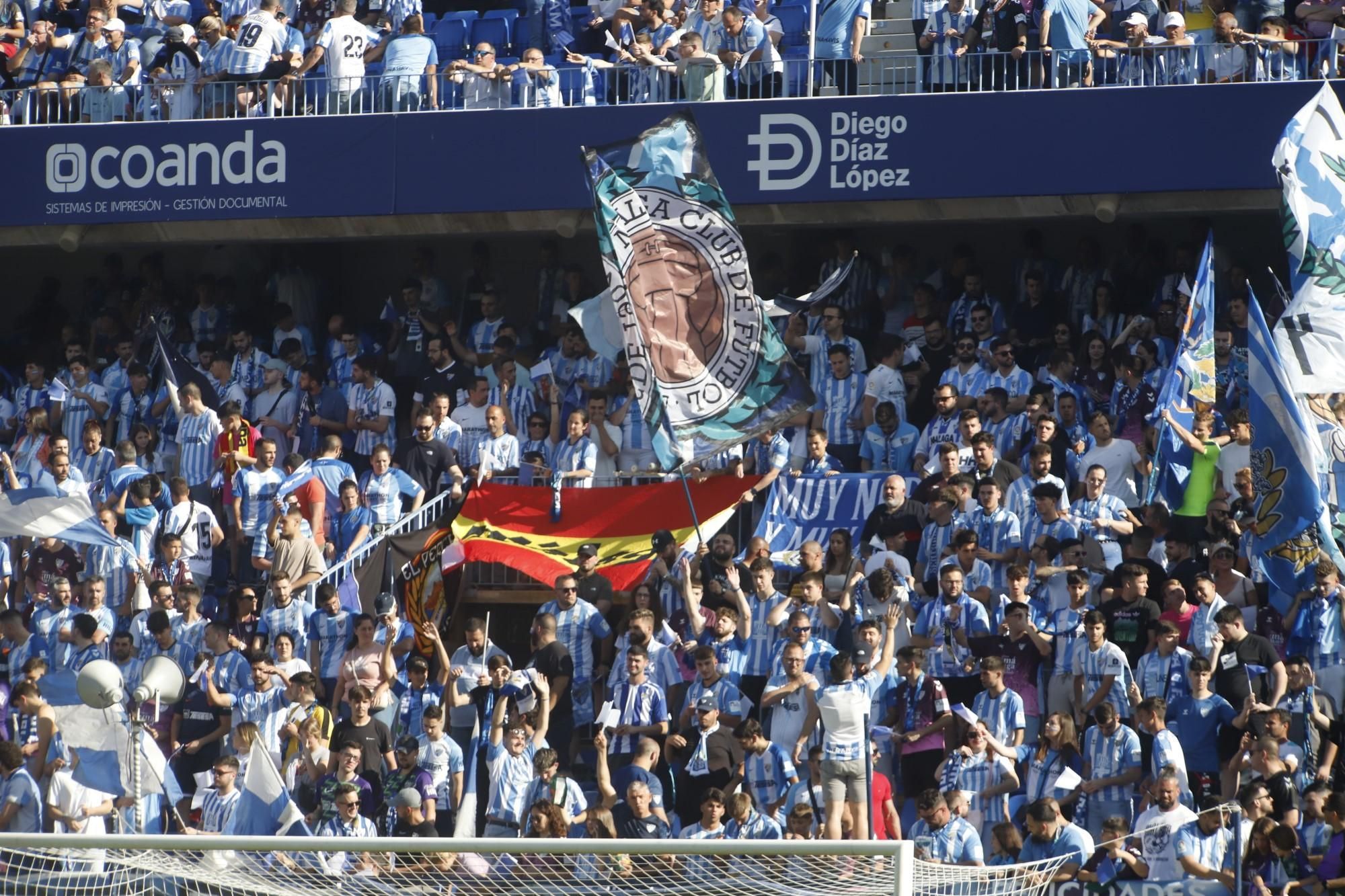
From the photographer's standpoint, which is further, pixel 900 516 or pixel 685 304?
pixel 900 516

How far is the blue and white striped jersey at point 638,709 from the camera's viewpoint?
1356 centimetres

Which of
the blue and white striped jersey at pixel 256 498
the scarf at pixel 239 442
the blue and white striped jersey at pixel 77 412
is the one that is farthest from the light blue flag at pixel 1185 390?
the blue and white striped jersey at pixel 77 412

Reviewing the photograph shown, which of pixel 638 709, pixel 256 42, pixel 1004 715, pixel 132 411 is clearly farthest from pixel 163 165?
pixel 1004 715

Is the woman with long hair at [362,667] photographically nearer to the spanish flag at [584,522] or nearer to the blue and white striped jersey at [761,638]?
the spanish flag at [584,522]

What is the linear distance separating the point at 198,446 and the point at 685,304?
4.58 metres

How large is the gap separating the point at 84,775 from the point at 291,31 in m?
7.04

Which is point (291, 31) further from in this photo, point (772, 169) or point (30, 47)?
point (772, 169)

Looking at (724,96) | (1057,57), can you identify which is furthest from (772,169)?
(1057,57)

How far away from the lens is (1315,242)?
13.0m

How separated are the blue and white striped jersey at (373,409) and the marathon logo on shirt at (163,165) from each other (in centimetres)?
207

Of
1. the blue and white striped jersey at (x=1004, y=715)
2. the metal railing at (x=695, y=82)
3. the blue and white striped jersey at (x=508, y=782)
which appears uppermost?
the metal railing at (x=695, y=82)

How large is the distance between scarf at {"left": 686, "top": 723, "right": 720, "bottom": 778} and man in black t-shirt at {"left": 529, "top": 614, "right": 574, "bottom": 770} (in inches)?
42.3

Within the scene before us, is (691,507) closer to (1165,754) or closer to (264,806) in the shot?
(264,806)

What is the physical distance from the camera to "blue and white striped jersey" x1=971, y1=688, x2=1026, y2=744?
12.9 meters
